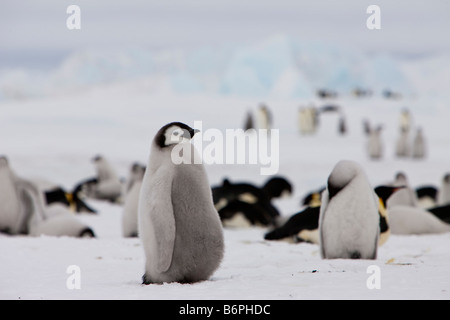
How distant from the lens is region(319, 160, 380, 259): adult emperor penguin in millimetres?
3158

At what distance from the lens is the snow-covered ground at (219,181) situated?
7.47 feet

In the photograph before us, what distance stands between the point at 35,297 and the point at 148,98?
856 inches

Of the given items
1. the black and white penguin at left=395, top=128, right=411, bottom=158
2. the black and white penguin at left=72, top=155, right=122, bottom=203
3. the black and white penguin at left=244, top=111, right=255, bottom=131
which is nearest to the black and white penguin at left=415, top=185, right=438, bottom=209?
the black and white penguin at left=72, top=155, right=122, bottom=203

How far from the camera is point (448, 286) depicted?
2.25m

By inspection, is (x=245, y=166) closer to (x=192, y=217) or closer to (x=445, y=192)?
(x=445, y=192)

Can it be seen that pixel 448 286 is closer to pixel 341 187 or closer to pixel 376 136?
pixel 341 187

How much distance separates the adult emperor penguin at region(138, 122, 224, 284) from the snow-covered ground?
0.33 ft

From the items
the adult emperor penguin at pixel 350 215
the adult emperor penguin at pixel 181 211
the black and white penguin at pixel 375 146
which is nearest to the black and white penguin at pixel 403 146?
the black and white penguin at pixel 375 146

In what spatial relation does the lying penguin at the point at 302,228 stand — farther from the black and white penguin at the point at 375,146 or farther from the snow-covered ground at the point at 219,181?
the black and white penguin at the point at 375,146

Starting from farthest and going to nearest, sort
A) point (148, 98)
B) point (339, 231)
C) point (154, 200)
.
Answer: point (148, 98) < point (339, 231) < point (154, 200)

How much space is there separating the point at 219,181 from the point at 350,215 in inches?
309

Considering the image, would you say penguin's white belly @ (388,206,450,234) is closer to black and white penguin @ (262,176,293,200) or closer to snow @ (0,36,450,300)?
snow @ (0,36,450,300)

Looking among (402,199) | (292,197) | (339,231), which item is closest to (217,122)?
(292,197)
